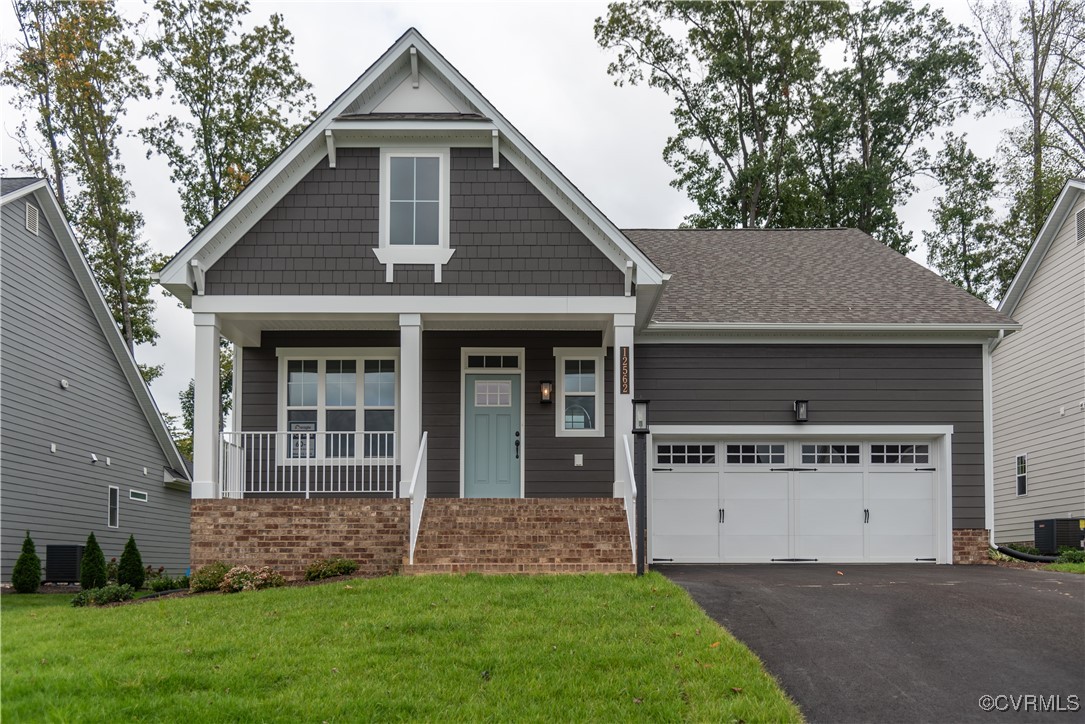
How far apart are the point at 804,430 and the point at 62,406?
41.9 ft

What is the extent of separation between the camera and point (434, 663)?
26.3 feet

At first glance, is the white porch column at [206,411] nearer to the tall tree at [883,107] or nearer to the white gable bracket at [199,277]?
the white gable bracket at [199,277]

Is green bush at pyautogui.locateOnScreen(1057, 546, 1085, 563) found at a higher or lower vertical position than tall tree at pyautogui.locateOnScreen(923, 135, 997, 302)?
lower

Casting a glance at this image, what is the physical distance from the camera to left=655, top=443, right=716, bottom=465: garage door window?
1645 cm

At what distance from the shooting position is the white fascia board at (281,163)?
1362cm

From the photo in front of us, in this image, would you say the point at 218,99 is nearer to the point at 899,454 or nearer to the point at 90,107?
the point at 90,107

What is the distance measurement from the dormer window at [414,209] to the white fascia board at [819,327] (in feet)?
12.8

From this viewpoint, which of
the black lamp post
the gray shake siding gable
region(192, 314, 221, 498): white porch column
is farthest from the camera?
the gray shake siding gable

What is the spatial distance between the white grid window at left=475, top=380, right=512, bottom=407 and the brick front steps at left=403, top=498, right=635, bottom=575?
2.56 m

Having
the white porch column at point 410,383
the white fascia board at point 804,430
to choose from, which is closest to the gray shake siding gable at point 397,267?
the white porch column at point 410,383

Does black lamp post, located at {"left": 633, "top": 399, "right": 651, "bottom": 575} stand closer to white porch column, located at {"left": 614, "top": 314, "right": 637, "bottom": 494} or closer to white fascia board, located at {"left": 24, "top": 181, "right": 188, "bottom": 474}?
white porch column, located at {"left": 614, "top": 314, "right": 637, "bottom": 494}

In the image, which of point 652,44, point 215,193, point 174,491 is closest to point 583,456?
point 174,491

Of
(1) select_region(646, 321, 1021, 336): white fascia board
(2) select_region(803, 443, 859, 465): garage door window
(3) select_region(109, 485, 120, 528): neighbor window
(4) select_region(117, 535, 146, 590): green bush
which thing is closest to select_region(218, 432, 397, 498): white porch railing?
(4) select_region(117, 535, 146, 590): green bush

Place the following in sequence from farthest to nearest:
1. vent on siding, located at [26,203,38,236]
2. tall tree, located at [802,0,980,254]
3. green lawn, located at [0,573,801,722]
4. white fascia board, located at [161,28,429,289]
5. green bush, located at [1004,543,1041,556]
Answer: tall tree, located at [802,0,980,254] → green bush, located at [1004,543,1041,556] → vent on siding, located at [26,203,38,236] → white fascia board, located at [161,28,429,289] → green lawn, located at [0,573,801,722]
